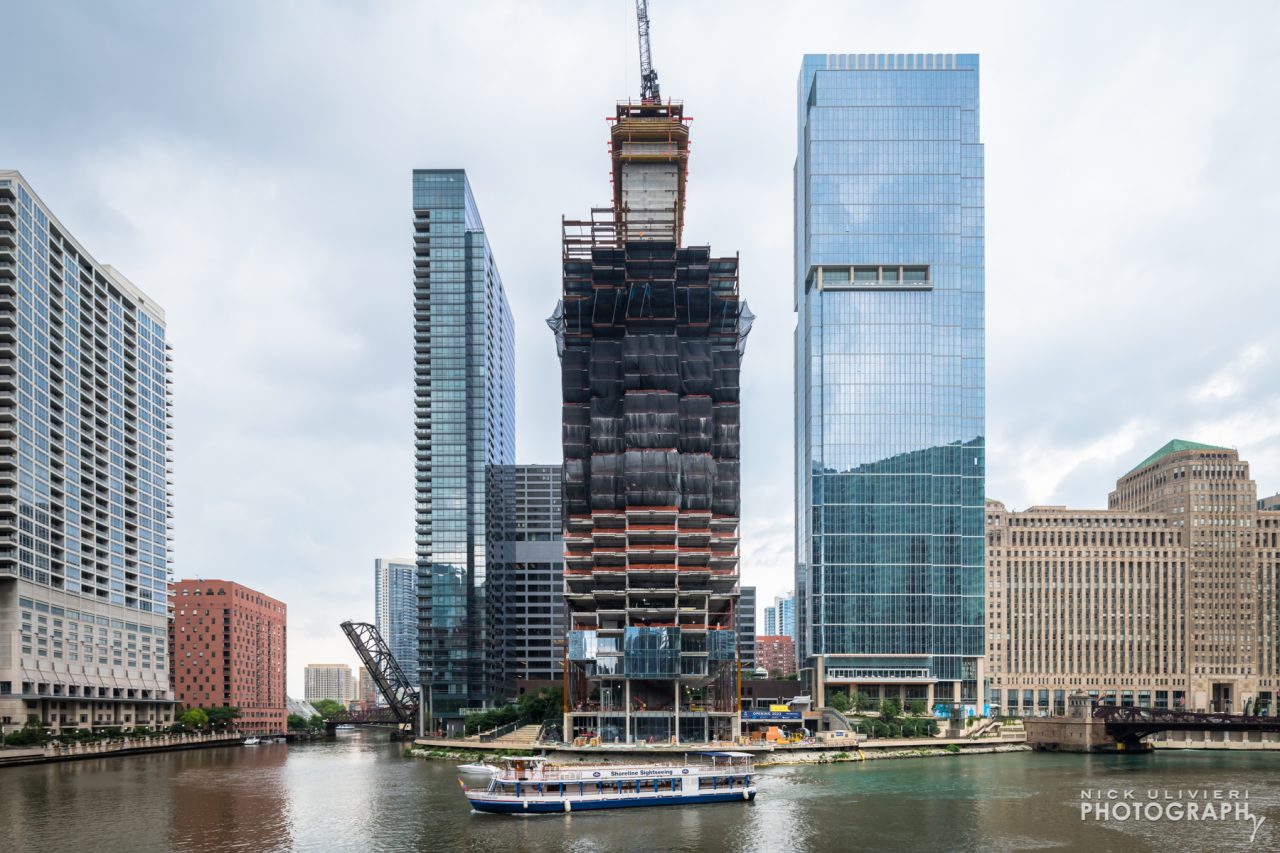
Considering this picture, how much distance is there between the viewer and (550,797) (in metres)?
94.2

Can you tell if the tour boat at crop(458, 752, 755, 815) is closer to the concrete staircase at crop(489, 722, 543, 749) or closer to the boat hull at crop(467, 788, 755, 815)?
the boat hull at crop(467, 788, 755, 815)

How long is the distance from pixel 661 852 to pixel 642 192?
475 feet

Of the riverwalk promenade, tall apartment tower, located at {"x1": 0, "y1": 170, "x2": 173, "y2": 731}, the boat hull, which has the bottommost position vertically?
the riverwalk promenade

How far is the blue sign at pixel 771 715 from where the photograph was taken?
17462 cm

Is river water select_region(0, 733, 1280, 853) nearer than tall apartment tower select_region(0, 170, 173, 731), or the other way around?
river water select_region(0, 733, 1280, 853)

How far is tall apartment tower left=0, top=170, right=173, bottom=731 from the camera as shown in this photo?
15925cm

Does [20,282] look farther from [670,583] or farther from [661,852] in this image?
[661,852]

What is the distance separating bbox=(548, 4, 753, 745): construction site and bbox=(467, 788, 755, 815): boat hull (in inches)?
2271

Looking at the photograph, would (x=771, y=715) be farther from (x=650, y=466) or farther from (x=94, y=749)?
(x=94, y=749)

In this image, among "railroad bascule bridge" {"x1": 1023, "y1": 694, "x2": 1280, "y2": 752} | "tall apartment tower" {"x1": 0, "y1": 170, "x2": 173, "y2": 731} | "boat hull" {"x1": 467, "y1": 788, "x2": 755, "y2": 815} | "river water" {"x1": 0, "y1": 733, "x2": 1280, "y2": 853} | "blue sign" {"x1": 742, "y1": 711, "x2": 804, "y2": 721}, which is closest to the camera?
"river water" {"x1": 0, "y1": 733, "x2": 1280, "y2": 853}

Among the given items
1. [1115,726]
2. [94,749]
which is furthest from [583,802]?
[94,749]

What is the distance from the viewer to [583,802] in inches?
3733

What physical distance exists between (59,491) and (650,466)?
314 ft

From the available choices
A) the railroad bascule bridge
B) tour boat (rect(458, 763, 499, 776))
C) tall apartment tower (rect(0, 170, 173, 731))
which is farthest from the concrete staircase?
the railroad bascule bridge
